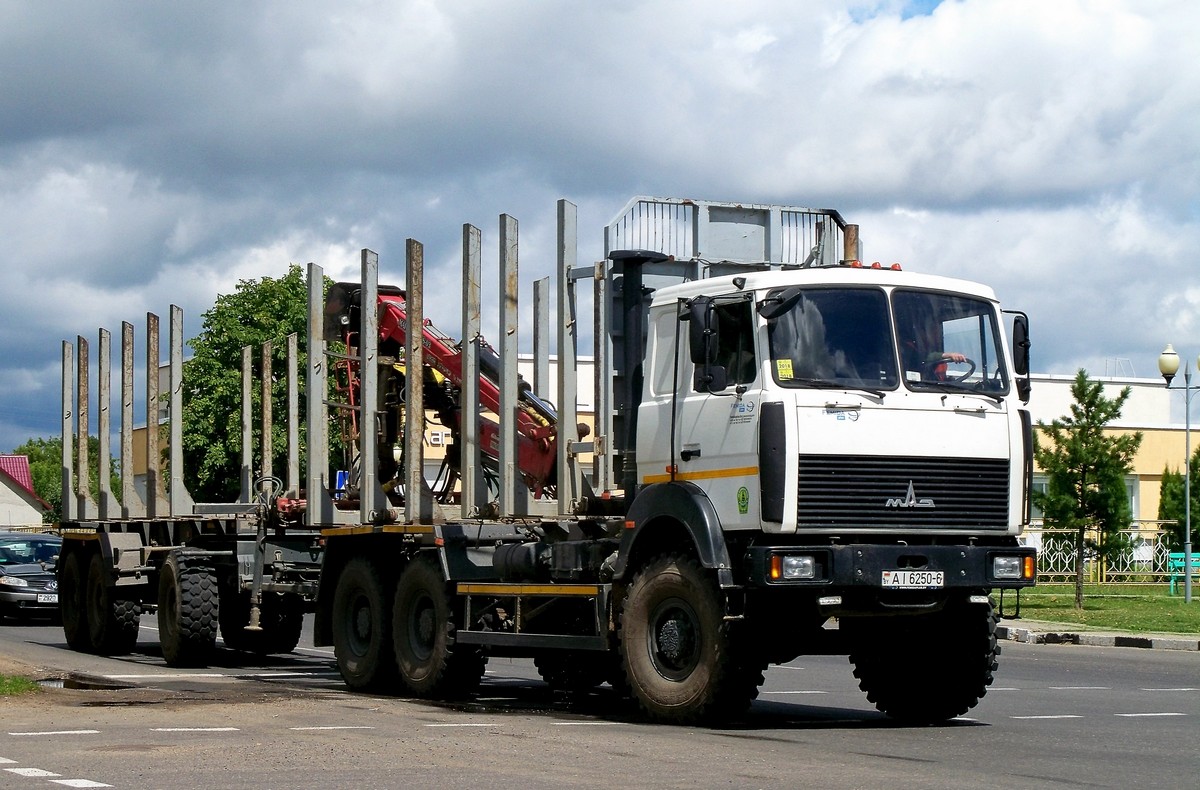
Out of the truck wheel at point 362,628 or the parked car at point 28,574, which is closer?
the truck wheel at point 362,628

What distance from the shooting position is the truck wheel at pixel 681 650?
11.3m

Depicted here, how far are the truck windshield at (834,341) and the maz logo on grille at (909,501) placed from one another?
29.8 inches

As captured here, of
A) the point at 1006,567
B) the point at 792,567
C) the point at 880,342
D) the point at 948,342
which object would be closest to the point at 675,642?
the point at 792,567

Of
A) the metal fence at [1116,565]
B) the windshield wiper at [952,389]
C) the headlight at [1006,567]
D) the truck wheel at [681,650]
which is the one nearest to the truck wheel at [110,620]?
the truck wheel at [681,650]

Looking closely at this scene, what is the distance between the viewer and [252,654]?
67.4ft

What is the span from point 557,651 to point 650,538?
189 centimetres

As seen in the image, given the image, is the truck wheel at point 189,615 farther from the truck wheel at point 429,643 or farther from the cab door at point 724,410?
the cab door at point 724,410

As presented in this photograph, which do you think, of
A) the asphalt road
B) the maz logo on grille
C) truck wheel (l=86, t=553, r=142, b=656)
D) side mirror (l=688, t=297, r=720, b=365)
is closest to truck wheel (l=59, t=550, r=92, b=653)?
truck wheel (l=86, t=553, r=142, b=656)

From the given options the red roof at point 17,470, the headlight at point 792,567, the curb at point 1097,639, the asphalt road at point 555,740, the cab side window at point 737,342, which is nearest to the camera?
the asphalt road at point 555,740

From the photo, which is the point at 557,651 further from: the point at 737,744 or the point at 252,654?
the point at 252,654

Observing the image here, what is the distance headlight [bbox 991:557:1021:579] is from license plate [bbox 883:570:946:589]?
1.55 feet

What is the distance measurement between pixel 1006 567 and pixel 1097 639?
1436 cm

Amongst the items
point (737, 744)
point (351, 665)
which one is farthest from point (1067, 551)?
point (737, 744)

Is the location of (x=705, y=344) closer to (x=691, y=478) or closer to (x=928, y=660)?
(x=691, y=478)
